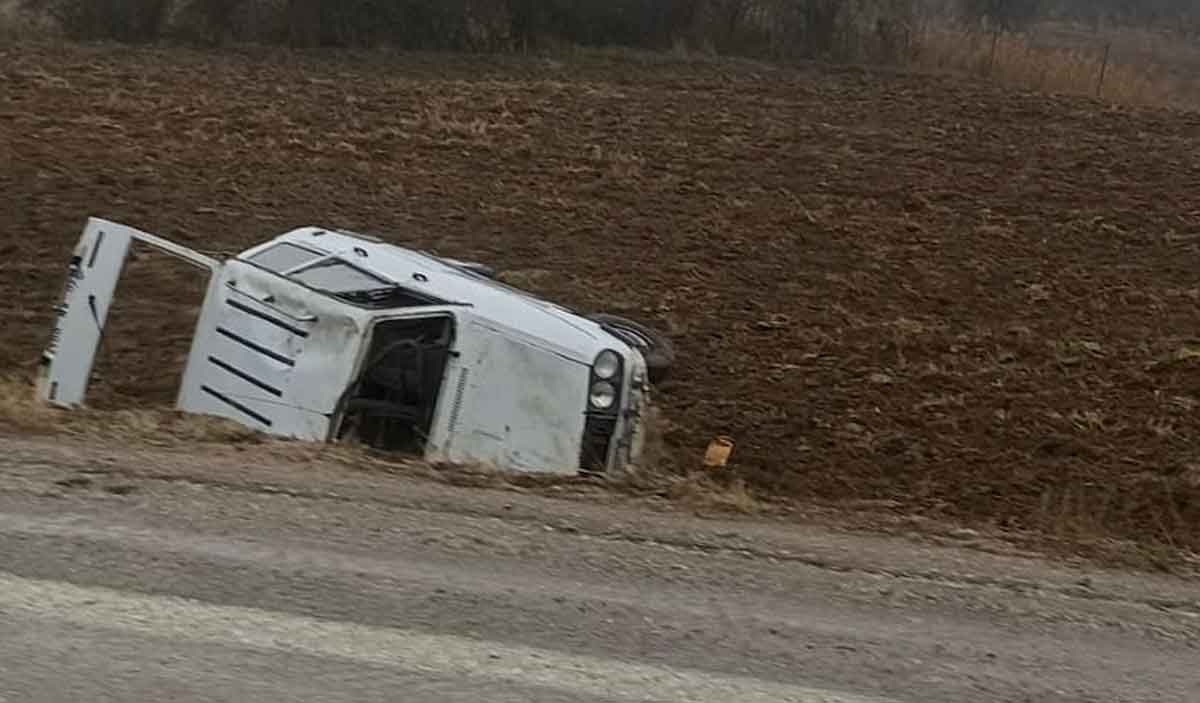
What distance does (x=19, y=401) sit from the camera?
Answer: 6.87 meters

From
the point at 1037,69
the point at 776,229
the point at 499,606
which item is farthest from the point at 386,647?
the point at 1037,69

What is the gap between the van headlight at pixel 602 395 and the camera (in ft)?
22.8

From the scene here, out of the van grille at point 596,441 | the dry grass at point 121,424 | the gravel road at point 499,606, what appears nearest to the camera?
the gravel road at point 499,606

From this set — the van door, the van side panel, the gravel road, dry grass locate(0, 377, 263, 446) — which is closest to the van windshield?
the van door

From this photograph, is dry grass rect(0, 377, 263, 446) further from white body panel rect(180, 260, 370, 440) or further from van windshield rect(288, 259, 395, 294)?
van windshield rect(288, 259, 395, 294)

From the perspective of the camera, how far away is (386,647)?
149 inches

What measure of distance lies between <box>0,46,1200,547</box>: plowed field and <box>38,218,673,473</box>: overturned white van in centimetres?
118

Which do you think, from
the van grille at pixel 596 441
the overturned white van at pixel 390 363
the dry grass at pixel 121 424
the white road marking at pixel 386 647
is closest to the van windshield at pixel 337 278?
the overturned white van at pixel 390 363

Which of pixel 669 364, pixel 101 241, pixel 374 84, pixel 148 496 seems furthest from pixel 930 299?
pixel 374 84

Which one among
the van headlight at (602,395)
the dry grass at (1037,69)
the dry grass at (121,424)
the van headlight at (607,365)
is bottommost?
the dry grass at (121,424)

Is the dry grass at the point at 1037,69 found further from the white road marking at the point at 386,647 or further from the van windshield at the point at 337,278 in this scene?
the white road marking at the point at 386,647

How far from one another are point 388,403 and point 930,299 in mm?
5728

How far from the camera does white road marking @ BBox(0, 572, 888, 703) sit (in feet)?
12.0

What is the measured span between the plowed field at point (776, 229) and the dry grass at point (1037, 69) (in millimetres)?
4434
